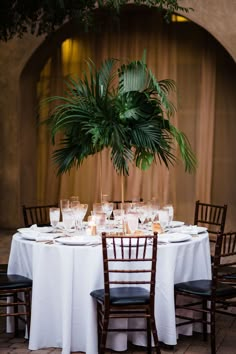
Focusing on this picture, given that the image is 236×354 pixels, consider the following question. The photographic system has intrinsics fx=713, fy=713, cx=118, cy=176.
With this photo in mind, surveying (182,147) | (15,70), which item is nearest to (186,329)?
(182,147)

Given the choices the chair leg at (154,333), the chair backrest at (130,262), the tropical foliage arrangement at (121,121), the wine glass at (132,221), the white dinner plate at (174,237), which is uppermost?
the tropical foliage arrangement at (121,121)

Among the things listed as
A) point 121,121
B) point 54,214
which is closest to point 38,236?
point 54,214

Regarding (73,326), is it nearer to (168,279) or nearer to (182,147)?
(168,279)

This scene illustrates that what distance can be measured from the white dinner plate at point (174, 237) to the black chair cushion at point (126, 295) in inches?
16.6

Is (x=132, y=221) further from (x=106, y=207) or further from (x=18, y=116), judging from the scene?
(x=18, y=116)

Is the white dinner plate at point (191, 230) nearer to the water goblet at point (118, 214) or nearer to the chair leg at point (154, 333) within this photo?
the water goblet at point (118, 214)

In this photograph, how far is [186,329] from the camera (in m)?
5.13

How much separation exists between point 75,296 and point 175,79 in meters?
5.93

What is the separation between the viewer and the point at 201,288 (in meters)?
4.74

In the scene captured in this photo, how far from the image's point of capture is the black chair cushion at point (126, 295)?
4391 mm

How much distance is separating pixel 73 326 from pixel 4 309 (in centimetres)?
133

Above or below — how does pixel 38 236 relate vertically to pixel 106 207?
below

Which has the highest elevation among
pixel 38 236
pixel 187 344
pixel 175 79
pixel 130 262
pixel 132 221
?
pixel 175 79

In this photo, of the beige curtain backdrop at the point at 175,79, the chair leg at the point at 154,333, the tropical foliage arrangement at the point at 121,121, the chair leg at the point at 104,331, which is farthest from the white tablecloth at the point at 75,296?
the beige curtain backdrop at the point at 175,79
